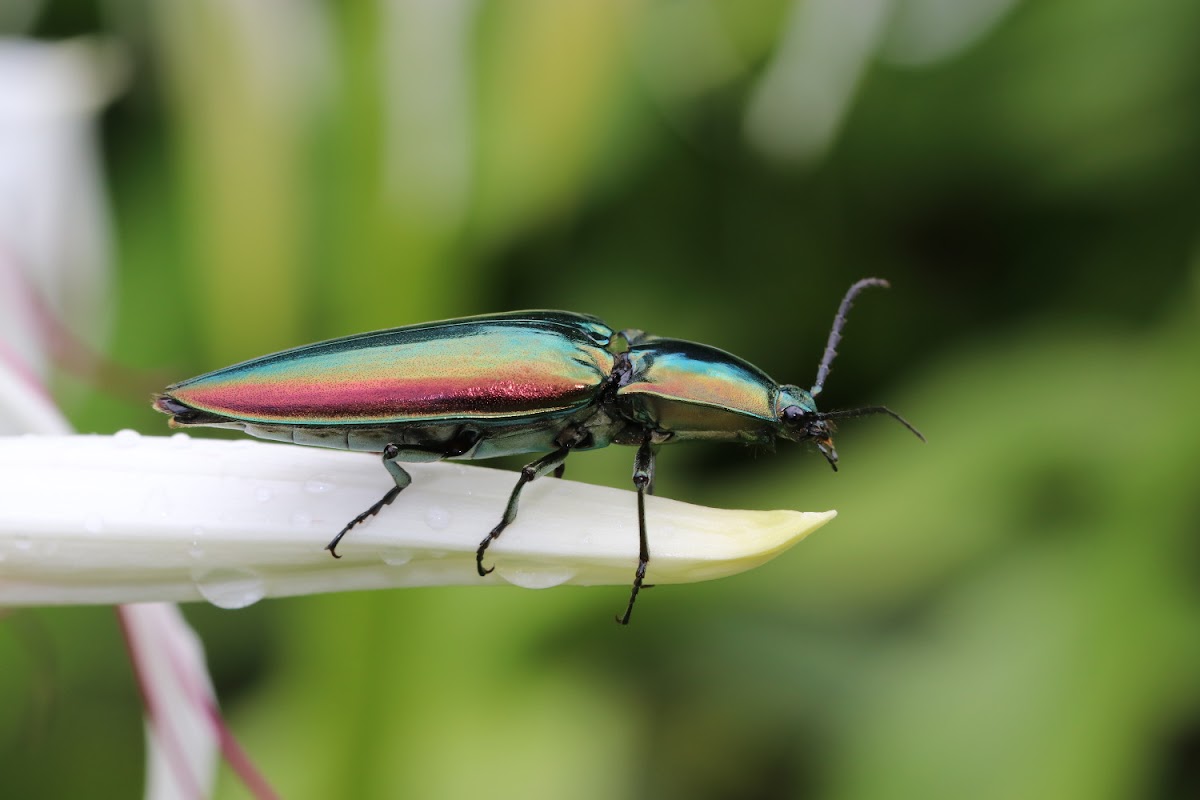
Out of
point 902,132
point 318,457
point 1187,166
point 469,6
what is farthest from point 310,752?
point 1187,166

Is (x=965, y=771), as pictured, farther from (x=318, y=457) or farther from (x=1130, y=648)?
(x=318, y=457)

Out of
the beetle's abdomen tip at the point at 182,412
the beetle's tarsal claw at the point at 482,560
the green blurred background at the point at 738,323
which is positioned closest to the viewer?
the beetle's tarsal claw at the point at 482,560

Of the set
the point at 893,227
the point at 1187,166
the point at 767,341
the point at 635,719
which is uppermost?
the point at 1187,166

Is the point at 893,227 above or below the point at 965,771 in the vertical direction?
above

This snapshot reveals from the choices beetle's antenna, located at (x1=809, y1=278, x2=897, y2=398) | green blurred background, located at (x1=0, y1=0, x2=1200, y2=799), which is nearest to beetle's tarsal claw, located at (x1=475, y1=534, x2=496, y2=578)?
beetle's antenna, located at (x1=809, y1=278, x2=897, y2=398)

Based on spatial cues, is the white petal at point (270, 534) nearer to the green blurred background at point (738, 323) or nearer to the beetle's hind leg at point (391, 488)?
the beetle's hind leg at point (391, 488)

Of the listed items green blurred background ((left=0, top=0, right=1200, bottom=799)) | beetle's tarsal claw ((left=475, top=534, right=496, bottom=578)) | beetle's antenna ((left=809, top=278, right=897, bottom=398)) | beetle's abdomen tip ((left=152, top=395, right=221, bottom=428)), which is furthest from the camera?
green blurred background ((left=0, top=0, right=1200, bottom=799))

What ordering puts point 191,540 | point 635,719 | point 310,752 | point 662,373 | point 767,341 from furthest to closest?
point 767,341, point 635,719, point 310,752, point 662,373, point 191,540

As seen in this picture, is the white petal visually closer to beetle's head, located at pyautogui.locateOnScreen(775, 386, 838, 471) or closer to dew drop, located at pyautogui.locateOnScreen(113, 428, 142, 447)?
dew drop, located at pyautogui.locateOnScreen(113, 428, 142, 447)

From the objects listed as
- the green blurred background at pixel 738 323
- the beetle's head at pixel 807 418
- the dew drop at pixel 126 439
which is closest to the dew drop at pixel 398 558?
the dew drop at pixel 126 439
